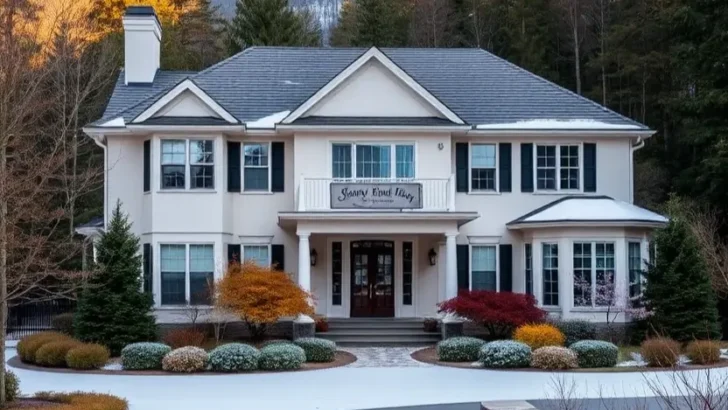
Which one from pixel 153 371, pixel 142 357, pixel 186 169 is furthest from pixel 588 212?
pixel 142 357

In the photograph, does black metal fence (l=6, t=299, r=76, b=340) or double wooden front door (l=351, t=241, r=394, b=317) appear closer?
double wooden front door (l=351, t=241, r=394, b=317)

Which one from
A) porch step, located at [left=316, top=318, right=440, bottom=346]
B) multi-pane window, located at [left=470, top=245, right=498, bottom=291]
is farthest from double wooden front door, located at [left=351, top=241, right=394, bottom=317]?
multi-pane window, located at [left=470, top=245, right=498, bottom=291]

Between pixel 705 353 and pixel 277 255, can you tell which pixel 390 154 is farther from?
pixel 705 353

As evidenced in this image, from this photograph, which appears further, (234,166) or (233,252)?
(234,166)

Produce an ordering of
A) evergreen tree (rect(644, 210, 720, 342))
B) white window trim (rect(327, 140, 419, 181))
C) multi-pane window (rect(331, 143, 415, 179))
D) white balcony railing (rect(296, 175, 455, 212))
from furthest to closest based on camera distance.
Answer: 1. multi-pane window (rect(331, 143, 415, 179))
2. white window trim (rect(327, 140, 419, 181))
3. white balcony railing (rect(296, 175, 455, 212))
4. evergreen tree (rect(644, 210, 720, 342))

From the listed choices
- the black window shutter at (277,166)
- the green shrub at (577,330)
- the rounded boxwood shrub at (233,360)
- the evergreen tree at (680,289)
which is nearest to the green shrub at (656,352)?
the evergreen tree at (680,289)

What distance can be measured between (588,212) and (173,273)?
40.1 ft

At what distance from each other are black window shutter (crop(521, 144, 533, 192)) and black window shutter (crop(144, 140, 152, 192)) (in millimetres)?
11314

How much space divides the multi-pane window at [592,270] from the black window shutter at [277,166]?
8.98 meters

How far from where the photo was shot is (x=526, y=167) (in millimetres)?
29266

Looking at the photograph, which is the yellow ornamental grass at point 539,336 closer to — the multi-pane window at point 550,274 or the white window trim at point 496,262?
the multi-pane window at point 550,274

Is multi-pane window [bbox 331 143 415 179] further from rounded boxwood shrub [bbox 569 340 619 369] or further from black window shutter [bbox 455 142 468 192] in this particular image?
rounded boxwood shrub [bbox 569 340 619 369]

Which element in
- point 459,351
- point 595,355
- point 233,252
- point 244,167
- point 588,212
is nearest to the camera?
point 595,355

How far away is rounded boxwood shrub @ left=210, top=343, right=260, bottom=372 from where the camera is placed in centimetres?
2144
